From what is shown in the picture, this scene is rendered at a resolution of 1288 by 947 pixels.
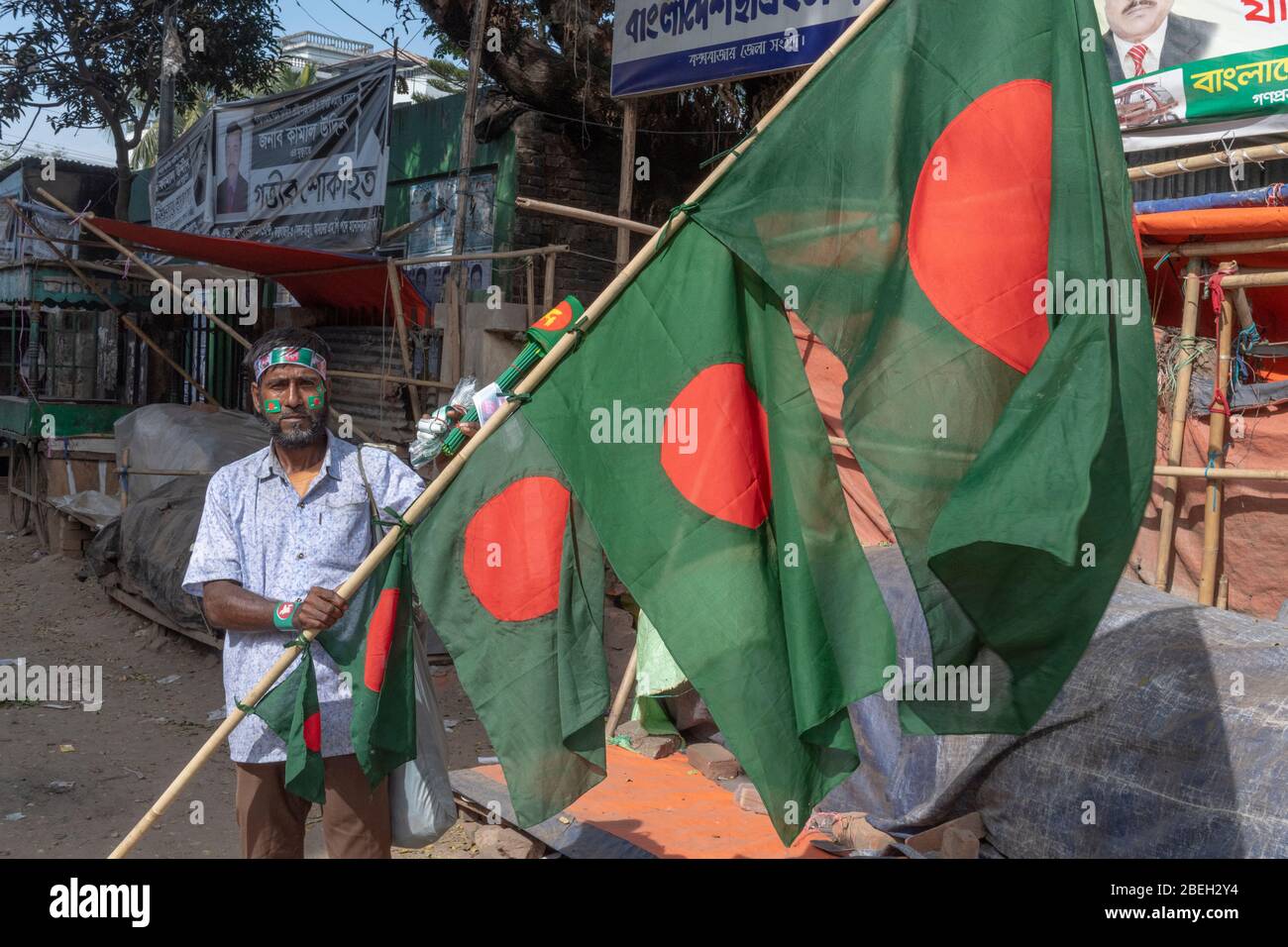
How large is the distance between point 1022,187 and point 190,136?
43.7ft

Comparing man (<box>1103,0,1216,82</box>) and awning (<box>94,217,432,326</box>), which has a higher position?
man (<box>1103,0,1216,82</box>)

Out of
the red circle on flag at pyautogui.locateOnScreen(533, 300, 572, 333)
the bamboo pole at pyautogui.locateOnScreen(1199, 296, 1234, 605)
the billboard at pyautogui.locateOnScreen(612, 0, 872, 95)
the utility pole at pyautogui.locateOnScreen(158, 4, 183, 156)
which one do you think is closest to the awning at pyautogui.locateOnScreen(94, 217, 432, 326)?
the billboard at pyautogui.locateOnScreen(612, 0, 872, 95)

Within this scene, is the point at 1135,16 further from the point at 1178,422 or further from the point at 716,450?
the point at 716,450

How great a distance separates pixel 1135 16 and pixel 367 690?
5515 millimetres

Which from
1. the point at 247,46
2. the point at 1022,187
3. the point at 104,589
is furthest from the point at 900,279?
the point at 247,46

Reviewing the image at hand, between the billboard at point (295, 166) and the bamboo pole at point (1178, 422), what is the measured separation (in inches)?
295

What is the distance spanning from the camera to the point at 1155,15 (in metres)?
6.31

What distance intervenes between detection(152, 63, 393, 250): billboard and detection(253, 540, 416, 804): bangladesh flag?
8450 millimetres

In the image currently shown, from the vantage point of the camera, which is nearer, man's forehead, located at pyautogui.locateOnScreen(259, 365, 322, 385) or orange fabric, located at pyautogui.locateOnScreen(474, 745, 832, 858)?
man's forehead, located at pyautogui.locateOnScreen(259, 365, 322, 385)

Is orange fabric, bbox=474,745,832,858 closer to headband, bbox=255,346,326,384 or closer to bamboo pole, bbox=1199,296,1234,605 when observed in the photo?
bamboo pole, bbox=1199,296,1234,605

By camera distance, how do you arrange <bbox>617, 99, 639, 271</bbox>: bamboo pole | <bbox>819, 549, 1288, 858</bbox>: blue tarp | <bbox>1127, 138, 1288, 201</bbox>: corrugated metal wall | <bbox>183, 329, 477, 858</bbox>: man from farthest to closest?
<bbox>617, 99, 639, 271</bbox>: bamboo pole, <bbox>1127, 138, 1288, 201</bbox>: corrugated metal wall, <bbox>819, 549, 1288, 858</bbox>: blue tarp, <bbox>183, 329, 477, 858</bbox>: man

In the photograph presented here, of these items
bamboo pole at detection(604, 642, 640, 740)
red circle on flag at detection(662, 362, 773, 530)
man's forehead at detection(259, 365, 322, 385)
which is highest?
man's forehead at detection(259, 365, 322, 385)

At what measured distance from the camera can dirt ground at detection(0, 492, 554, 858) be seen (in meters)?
5.54

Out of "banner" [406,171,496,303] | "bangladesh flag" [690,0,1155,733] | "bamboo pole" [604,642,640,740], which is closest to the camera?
"bangladesh flag" [690,0,1155,733]
